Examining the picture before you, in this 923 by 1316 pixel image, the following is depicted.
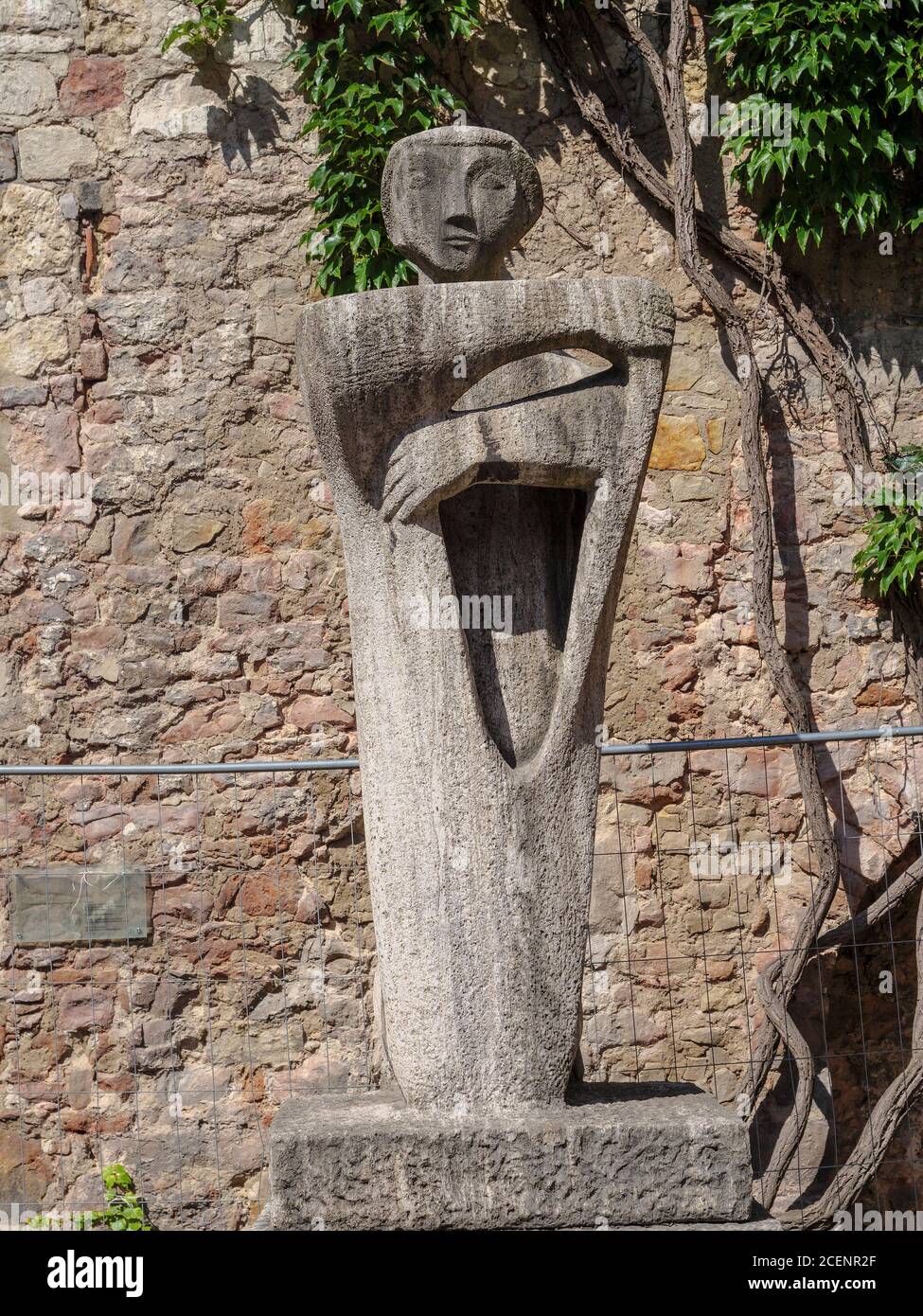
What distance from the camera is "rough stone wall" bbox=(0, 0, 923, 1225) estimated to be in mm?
5566

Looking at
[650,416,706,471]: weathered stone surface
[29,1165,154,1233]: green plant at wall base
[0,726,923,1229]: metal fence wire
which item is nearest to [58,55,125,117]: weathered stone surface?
[650,416,706,471]: weathered stone surface

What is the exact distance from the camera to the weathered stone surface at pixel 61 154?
5.92 meters

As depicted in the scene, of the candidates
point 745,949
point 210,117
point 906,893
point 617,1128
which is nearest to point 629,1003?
point 745,949

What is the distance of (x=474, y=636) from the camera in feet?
9.84

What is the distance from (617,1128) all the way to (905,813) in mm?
3415

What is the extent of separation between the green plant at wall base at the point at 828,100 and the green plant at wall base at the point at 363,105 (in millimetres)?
1145

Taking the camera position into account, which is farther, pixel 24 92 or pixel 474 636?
pixel 24 92

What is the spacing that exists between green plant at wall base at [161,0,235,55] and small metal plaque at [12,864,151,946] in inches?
127

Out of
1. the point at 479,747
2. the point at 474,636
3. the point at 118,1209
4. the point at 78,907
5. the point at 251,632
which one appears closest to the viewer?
the point at 479,747

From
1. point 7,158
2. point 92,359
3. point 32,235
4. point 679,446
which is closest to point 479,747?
point 679,446

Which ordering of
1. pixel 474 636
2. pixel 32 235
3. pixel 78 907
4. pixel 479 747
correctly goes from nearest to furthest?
pixel 479 747, pixel 474 636, pixel 78 907, pixel 32 235

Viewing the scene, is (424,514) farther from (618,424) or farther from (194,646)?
(194,646)

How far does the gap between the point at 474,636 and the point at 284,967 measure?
115 inches

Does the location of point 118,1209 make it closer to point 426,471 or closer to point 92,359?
point 92,359
